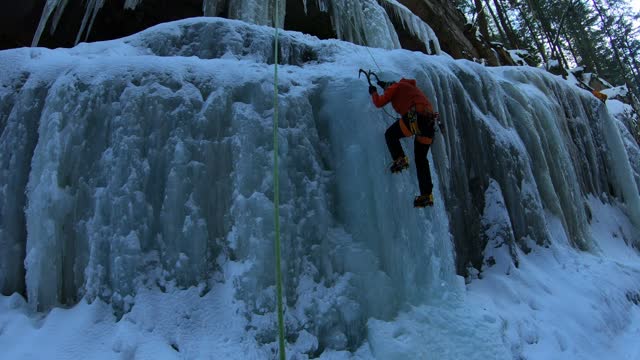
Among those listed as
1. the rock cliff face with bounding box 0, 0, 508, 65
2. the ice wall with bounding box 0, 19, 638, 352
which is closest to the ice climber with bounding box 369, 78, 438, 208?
the ice wall with bounding box 0, 19, 638, 352

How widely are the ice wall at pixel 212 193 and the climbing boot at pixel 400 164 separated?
10 centimetres

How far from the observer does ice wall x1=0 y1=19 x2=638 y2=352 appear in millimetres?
3502

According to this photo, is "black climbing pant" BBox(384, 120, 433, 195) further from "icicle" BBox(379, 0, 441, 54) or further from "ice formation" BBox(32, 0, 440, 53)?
"icicle" BBox(379, 0, 441, 54)

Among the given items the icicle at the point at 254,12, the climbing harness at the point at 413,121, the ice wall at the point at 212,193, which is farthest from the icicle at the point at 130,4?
the climbing harness at the point at 413,121

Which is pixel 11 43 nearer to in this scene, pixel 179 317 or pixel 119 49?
pixel 119 49

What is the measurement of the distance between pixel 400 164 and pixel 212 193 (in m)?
1.60

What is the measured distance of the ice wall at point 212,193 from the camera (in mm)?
3502

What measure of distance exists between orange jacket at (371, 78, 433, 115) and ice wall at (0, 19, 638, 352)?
192 millimetres

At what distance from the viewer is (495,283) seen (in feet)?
14.9

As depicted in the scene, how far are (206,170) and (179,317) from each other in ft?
3.93

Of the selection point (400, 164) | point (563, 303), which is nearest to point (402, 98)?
point (400, 164)

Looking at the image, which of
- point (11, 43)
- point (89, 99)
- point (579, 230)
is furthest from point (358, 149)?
point (11, 43)

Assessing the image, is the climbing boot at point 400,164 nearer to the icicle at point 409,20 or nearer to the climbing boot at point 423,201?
the climbing boot at point 423,201

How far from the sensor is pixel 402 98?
4004mm
